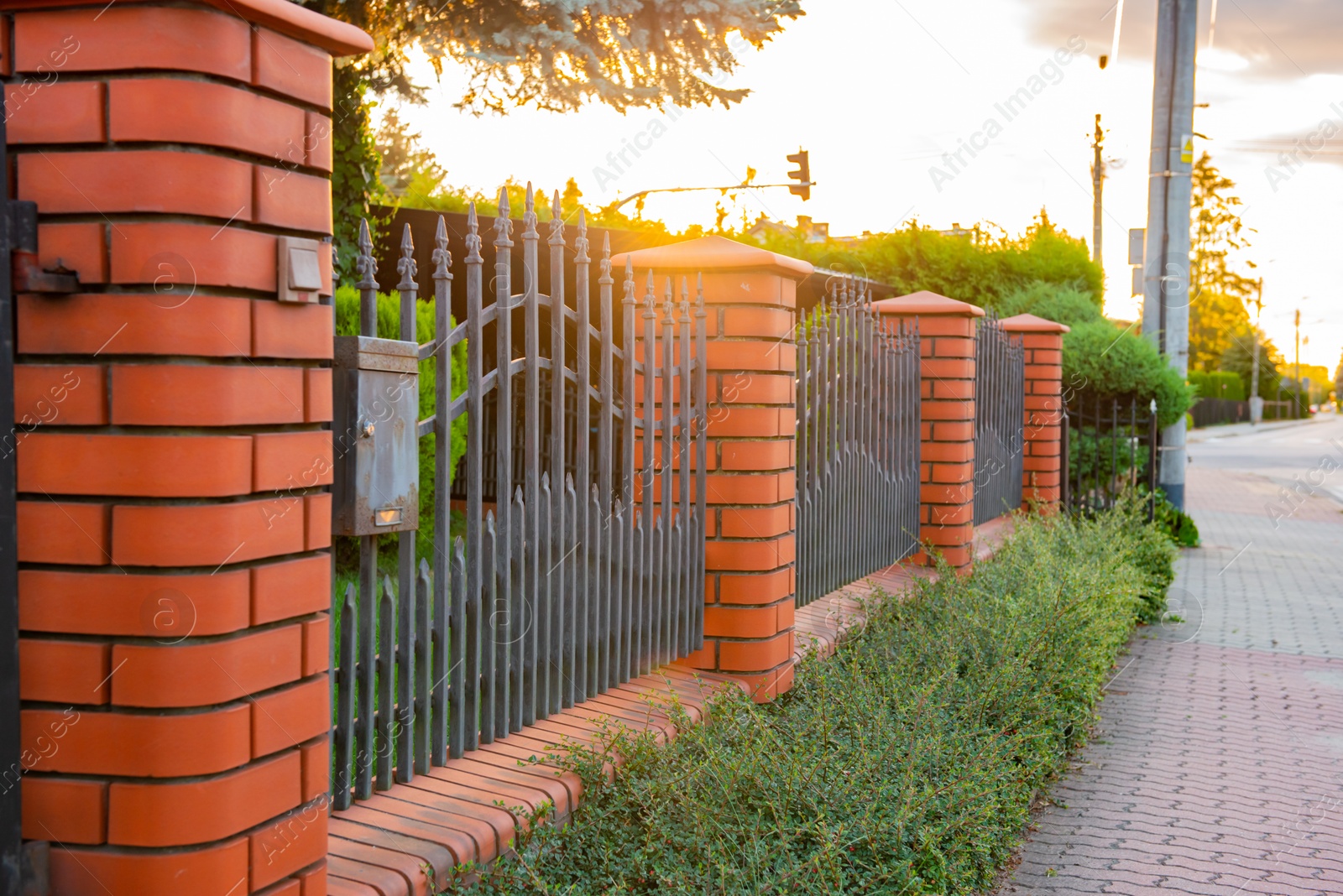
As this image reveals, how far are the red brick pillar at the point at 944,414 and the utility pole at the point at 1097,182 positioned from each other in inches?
1041

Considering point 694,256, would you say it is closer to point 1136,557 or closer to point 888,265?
point 1136,557

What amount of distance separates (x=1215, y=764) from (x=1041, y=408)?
568 cm

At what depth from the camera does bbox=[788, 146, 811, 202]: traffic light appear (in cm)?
2083

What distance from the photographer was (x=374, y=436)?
2611mm

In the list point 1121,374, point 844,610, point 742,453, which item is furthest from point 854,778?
point 1121,374

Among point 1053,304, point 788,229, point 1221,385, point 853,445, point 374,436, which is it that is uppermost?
point 788,229

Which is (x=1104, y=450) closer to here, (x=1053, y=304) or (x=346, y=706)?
(x=1053, y=304)

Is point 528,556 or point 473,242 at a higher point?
point 473,242

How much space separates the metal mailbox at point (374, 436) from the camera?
8.42 ft

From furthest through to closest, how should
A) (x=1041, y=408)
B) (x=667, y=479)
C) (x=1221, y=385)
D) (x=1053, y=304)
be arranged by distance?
(x=1221, y=385)
(x=1053, y=304)
(x=1041, y=408)
(x=667, y=479)

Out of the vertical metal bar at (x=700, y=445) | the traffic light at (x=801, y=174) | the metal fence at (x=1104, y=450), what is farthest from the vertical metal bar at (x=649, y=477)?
the traffic light at (x=801, y=174)

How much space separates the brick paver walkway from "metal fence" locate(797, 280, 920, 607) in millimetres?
1471

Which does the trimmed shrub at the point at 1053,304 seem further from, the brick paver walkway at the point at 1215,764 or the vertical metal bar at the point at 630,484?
the vertical metal bar at the point at 630,484

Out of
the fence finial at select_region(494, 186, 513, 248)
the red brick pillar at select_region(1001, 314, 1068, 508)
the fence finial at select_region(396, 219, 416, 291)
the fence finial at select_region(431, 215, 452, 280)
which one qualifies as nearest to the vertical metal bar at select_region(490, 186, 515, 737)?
the fence finial at select_region(494, 186, 513, 248)
